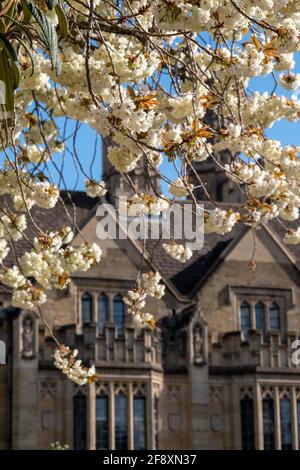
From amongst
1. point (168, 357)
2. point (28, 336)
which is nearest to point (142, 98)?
point (28, 336)

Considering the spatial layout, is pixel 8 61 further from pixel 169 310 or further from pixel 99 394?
pixel 169 310

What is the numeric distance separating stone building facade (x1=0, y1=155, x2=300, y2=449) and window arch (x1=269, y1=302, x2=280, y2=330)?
0.10ft

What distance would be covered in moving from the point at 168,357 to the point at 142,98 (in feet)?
76.6

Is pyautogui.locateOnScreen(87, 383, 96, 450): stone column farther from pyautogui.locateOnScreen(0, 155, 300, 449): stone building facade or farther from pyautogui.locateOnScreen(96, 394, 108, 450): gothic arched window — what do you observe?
pyautogui.locateOnScreen(96, 394, 108, 450): gothic arched window

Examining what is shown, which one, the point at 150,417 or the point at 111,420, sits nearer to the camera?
the point at 111,420

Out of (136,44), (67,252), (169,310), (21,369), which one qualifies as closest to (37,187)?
(67,252)

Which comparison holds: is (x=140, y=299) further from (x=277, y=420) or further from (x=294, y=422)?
(x=294, y=422)

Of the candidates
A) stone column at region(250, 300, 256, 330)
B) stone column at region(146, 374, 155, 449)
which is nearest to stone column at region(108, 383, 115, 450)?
stone column at region(146, 374, 155, 449)

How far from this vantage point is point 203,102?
13.3 metres

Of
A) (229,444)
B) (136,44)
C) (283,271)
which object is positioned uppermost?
(283,271)

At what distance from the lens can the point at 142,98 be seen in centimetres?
1167

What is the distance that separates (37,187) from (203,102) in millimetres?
3083

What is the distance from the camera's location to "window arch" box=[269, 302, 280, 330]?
3650 cm

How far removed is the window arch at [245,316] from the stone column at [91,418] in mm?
5600
